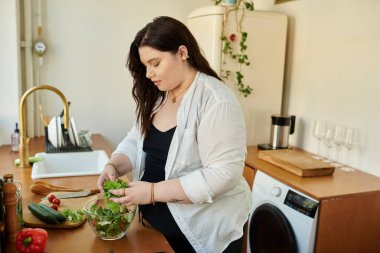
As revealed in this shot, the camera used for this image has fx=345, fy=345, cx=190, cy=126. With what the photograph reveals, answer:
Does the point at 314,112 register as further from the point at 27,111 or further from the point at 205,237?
the point at 27,111

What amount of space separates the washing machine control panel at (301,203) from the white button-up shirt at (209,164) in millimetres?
549

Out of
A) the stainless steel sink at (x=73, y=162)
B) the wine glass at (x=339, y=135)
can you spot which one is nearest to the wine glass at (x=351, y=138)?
the wine glass at (x=339, y=135)

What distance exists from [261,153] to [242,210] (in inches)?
42.3

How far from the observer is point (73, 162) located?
217 cm

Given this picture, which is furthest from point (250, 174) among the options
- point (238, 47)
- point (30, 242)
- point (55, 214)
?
point (30, 242)

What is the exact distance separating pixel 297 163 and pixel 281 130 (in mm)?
487

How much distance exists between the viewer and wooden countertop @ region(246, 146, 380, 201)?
1696mm

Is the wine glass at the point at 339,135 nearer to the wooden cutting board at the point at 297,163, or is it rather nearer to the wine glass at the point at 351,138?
the wine glass at the point at 351,138

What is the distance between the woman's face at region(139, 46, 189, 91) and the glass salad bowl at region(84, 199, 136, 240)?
1.46ft

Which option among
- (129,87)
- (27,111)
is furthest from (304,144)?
(27,111)

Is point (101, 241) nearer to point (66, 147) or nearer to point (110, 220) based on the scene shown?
point (110, 220)

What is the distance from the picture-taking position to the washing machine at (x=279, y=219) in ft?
5.52

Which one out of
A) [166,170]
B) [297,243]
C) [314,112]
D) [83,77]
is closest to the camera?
[166,170]

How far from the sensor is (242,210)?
1.23 metres
